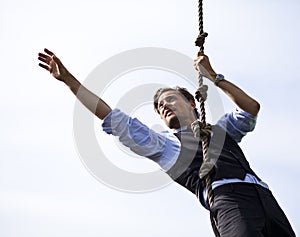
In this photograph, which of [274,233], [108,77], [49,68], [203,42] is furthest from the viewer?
[108,77]

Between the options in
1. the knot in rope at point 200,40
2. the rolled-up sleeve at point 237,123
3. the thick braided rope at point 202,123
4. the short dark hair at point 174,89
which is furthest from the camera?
the short dark hair at point 174,89

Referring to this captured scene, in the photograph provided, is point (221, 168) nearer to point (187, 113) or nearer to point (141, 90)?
point (187, 113)

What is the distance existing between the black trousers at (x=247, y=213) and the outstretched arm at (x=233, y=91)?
0.61 m

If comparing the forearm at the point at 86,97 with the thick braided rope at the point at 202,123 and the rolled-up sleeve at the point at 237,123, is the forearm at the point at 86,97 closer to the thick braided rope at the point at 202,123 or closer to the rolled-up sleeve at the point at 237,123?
the thick braided rope at the point at 202,123

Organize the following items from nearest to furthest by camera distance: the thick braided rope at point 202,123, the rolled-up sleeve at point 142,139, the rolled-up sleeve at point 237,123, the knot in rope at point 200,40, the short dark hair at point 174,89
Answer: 1. the thick braided rope at point 202,123
2. the rolled-up sleeve at point 142,139
3. the rolled-up sleeve at point 237,123
4. the knot in rope at point 200,40
5. the short dark hair at point 174,89

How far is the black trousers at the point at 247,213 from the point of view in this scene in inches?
155

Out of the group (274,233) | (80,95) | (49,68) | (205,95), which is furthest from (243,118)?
(49,68)

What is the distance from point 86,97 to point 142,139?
0.55m

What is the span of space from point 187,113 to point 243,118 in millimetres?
531

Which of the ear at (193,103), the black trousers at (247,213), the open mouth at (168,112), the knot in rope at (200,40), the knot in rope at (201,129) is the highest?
the knot in rope at (200,40)

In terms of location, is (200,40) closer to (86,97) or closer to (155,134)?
(155,134)

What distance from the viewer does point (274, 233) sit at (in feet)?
13.2

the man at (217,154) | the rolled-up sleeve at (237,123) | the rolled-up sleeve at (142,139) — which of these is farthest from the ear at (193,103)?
the rolled-up sleeve at (142,139)

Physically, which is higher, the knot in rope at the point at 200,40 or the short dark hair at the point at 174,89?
the knot in rope at the point at 200,40
